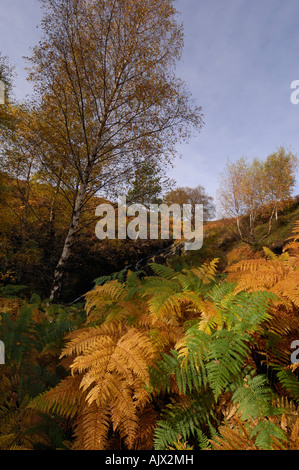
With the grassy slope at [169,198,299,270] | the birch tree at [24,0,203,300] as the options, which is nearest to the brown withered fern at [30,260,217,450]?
the birch tree at [24,0,203,300]

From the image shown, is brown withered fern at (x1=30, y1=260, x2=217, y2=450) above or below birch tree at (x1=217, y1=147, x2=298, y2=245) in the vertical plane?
below

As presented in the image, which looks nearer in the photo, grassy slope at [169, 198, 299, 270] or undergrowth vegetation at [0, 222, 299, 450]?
undergrowth vegetation at [0, 222, 299, 450]

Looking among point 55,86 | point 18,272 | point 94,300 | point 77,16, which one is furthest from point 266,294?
point 18,272

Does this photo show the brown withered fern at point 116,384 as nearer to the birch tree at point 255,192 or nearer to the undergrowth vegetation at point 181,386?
the undergrowth vegetation at point 181,386

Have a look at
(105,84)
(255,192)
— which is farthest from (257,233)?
(105,84)

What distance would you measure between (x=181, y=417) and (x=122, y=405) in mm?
342

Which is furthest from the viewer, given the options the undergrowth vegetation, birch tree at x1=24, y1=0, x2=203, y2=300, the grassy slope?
the grassy slope

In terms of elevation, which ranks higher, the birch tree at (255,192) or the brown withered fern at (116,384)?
the birch tree at (255,192)

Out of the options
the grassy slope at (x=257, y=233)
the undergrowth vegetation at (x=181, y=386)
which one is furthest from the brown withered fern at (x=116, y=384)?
the grassy slope at (x=257, y=233)

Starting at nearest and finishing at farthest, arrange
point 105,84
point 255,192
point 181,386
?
1. point 181,386
2. point 105,84
3. point 255,192

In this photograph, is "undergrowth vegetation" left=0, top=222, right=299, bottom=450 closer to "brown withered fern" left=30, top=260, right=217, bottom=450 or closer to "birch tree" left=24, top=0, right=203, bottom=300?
"brown withered fern" left=30, top=260, right=217, bottom=450

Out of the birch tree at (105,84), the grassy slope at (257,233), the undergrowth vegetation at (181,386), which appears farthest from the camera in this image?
the grassy slope at (257,233)

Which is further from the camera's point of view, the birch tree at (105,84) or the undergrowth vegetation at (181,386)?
the birch tree at (105,84)

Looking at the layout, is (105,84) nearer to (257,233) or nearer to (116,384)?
(116,384)
